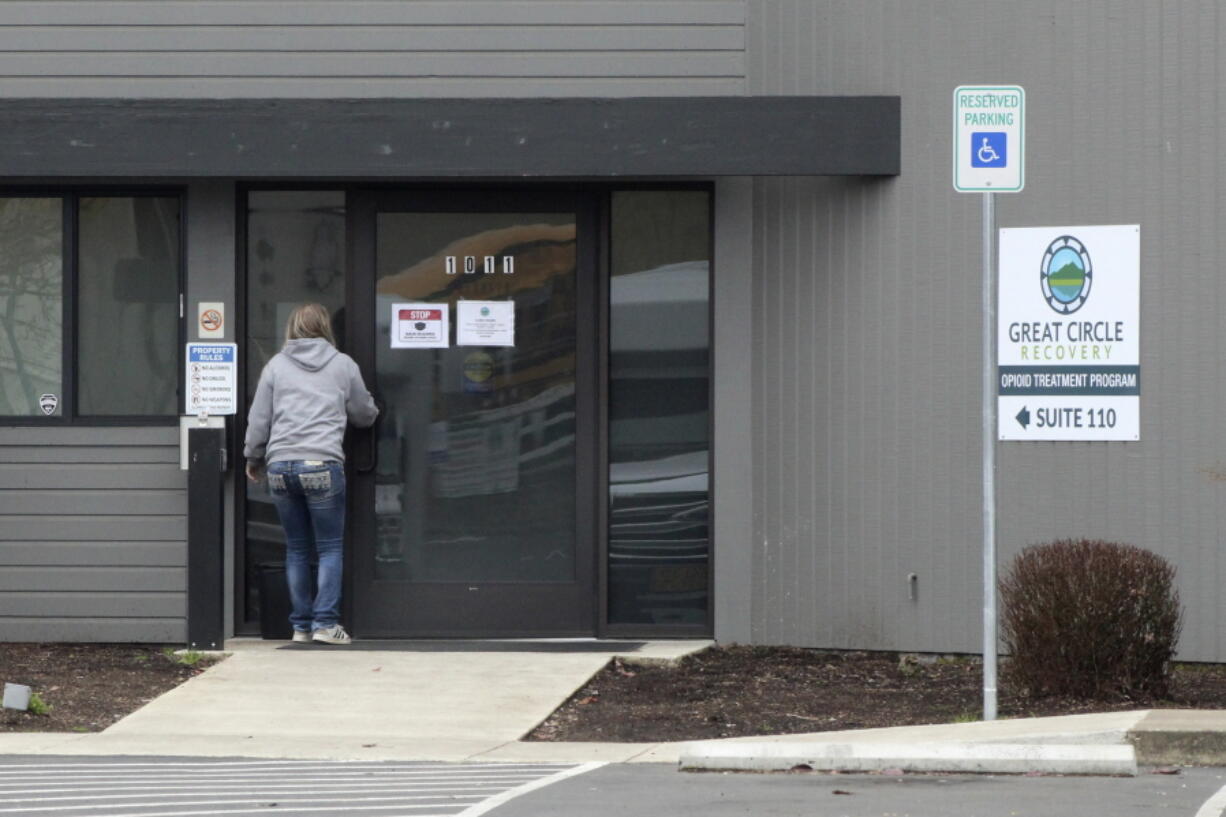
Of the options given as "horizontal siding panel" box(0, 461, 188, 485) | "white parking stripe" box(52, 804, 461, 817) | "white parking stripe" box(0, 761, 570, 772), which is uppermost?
"horizontal siding panel" box(0, 461, 188, 485)

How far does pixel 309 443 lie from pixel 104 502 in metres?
1.49

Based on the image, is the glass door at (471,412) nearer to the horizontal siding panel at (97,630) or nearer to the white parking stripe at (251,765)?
the horizontal siding panel at (97,630)

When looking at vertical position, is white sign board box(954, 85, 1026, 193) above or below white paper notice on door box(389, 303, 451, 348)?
above

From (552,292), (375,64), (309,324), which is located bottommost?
(309,324)

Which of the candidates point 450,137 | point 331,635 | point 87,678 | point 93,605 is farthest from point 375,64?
point 87,678

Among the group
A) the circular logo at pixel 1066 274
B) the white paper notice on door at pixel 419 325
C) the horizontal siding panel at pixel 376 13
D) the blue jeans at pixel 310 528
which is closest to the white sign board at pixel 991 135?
the circular logo at pixel 1066 274

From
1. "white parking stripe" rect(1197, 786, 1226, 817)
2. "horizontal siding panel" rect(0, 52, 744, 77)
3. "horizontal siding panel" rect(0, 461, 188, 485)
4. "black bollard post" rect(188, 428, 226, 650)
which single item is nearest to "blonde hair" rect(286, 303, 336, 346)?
"black bollard post" rect(188, 428, 226, 650)

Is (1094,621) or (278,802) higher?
(1094,621)

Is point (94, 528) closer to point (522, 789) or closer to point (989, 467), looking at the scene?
point (522, 789)

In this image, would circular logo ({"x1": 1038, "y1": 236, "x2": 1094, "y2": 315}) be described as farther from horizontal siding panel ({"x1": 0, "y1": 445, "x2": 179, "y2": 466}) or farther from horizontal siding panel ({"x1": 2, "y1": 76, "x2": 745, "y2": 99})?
horizontal siding panel ({"x1": 0, "y1": 445, "x2": 179, "y2": 466})

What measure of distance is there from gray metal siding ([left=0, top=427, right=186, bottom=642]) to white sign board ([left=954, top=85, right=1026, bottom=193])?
17.4 feet

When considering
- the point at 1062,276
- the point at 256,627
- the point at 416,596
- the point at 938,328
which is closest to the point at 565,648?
the point at 416,596

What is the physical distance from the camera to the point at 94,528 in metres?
11.7

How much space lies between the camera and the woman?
11.1 meters
